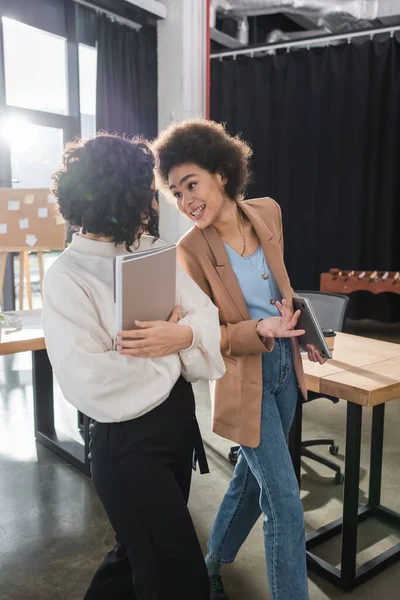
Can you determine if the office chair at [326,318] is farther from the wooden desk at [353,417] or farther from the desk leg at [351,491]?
the desk leg at [351,491]

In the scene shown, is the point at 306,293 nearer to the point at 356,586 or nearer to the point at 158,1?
the point at 356,586

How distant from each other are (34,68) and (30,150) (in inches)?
31.5

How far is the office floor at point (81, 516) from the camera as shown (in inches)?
74.5

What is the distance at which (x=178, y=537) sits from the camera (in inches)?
45.9

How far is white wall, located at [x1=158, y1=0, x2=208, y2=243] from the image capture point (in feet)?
18.1

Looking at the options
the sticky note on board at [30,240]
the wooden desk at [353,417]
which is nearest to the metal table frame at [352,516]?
the wooden desk at [353,417]

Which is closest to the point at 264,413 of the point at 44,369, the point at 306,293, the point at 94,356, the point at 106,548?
the point at 94,356

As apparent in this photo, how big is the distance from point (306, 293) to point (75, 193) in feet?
6.41

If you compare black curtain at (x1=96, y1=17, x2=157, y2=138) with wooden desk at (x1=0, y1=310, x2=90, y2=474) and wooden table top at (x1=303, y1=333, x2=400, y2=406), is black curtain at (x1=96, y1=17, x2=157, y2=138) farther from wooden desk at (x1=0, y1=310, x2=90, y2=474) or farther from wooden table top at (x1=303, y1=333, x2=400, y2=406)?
wooden table top at (x1=303, y1=333, x2=400, y2=406)

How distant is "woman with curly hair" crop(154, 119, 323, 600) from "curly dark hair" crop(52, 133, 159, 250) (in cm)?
39

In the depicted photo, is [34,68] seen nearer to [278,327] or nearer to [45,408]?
[45,408]

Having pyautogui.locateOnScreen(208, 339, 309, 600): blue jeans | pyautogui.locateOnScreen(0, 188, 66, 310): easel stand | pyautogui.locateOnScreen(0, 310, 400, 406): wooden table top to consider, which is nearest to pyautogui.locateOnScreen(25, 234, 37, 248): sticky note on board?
pyautogui.locateOnScreen(0, 188, 66, 310): easel stand

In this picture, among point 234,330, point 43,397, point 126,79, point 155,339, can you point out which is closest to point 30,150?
point 126,79

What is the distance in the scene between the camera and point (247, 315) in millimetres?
1543
